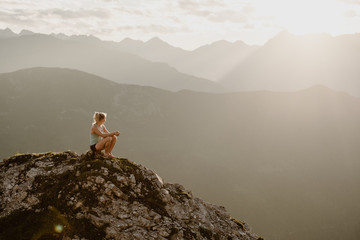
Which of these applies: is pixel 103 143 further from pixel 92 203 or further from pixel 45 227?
pixel 45 227

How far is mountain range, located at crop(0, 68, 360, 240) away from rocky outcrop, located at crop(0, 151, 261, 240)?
8212cm

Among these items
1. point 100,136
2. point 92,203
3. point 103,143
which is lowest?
point 92,203

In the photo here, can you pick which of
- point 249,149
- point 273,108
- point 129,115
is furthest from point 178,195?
point 273,108

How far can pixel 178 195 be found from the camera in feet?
47.1

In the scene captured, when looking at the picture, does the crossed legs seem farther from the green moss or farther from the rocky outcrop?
the green moss

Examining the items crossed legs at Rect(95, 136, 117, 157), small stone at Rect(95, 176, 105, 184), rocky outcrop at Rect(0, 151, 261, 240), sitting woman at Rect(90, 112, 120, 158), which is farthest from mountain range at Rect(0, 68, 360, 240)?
small stone at Rect(95, 176, 105, 184)

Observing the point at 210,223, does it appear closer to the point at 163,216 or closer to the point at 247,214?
the point at 163,216

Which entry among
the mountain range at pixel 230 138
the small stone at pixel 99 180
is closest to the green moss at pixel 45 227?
the small stone at pixel 99 180

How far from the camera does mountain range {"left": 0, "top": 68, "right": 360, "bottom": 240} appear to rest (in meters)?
99.5

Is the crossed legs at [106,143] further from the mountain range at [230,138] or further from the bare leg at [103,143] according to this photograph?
the mountain range at [230,138]

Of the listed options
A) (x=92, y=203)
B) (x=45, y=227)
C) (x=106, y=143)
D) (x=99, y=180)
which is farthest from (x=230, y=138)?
(x=45, y=227)

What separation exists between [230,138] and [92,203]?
14315 cm

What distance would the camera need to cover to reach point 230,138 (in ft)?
495

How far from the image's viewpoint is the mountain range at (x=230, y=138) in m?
99.5
